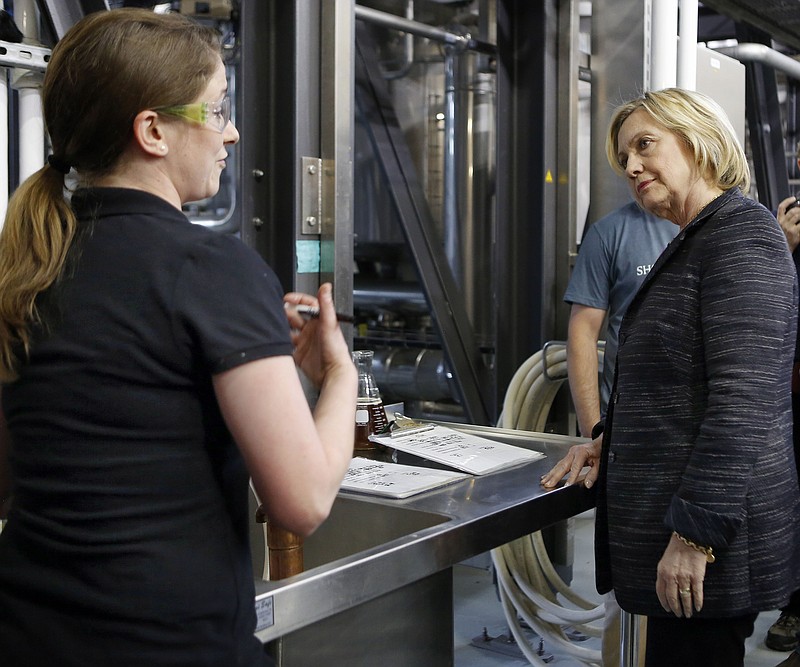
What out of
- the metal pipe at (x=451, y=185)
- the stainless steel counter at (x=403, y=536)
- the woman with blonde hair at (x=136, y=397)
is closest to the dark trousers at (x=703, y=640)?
the stainless steel counter at (x=403, y=536)

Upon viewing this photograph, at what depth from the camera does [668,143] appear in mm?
1531

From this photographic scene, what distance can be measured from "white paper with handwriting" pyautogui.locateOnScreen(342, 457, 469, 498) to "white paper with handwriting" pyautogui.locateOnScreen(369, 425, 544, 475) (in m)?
0.05

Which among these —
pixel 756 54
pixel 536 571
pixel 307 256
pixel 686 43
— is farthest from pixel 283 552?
pixel 756 54

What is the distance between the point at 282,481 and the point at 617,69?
7.70 feet

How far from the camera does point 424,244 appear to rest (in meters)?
3.74

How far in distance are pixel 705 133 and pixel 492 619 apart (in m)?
2.22

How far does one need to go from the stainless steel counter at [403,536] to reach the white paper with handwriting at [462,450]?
0.08 ft

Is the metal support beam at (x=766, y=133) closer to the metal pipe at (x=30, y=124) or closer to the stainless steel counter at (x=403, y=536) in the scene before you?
the stainless steel counter at (x=403, y=536)

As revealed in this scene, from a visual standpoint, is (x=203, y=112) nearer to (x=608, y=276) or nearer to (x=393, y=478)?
(x=393, y=478)

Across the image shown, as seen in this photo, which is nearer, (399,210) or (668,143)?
(668,143)

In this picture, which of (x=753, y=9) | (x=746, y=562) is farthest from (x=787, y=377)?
(x=753, y=9)

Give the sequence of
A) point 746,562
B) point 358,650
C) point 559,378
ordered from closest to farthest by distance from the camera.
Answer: point 746,562, point 358,650, point 559,378

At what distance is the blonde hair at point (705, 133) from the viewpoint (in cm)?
151

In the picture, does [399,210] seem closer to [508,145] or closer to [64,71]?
[508,145]
